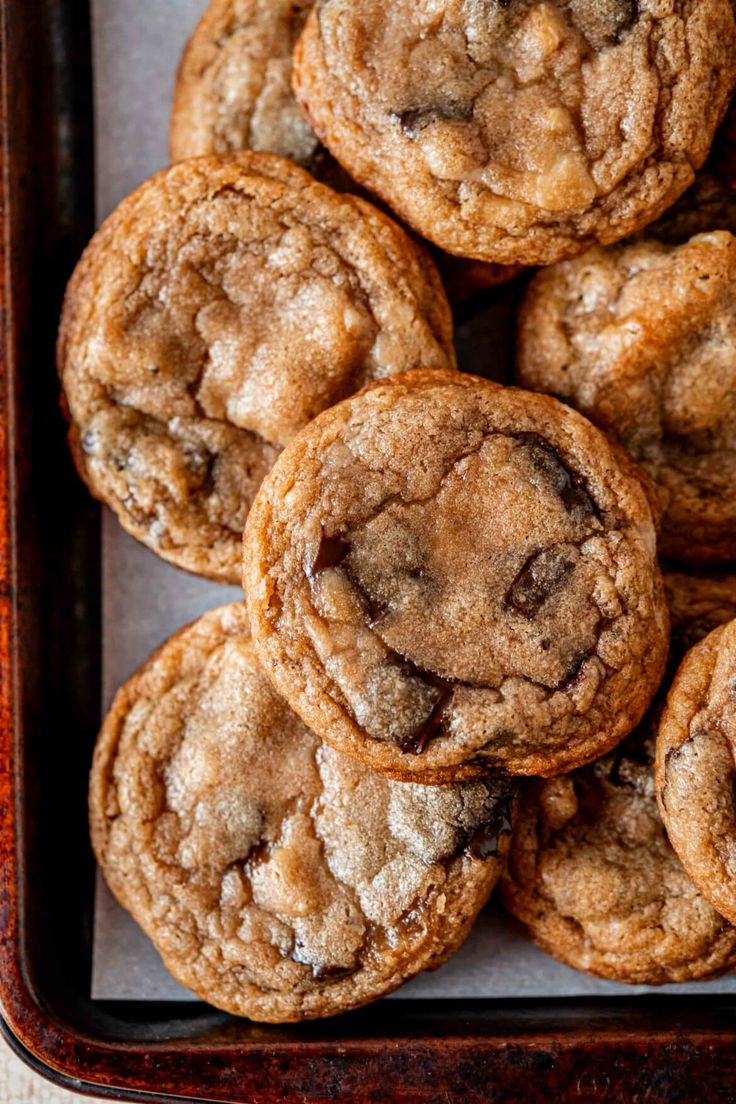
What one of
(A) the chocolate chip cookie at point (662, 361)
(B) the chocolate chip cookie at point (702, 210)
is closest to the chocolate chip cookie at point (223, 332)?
(A) the chocolate chip cookie at point (662, 361)

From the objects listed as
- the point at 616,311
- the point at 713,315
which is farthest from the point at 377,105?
the point at 713,315

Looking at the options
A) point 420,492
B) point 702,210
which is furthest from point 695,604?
point 702,210

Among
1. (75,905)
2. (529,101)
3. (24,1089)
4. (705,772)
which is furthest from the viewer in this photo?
(24,1089)

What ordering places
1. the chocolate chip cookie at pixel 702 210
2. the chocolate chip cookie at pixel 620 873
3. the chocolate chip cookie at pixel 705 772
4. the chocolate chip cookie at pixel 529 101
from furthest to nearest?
the chocolate chip cookie at pixel 702 210 → the chocolate chip cookie at pixel 620 873 → the chocolate chip cookie at pixel 529 101 → the chocolate chip cookie at pixel 705 772

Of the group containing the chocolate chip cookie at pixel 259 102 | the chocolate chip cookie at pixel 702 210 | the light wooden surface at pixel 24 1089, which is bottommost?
the light wooden surface at pixel 24 1089

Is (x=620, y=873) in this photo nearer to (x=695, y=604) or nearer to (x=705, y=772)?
(x=705, y=772)

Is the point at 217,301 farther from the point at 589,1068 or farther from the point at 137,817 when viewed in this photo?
the point at 589,1068

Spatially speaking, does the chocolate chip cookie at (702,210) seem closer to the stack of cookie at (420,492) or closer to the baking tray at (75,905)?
the stack of cookie at (420,492)
